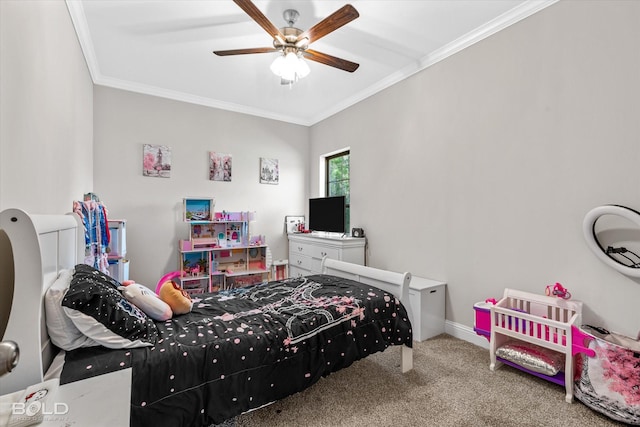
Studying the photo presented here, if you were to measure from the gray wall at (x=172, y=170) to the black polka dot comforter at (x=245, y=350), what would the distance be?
204 centimetres

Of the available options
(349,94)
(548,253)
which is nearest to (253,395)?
(548,253)

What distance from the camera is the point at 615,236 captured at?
1.93m

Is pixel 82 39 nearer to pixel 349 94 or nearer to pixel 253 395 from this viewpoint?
pixel 349 94

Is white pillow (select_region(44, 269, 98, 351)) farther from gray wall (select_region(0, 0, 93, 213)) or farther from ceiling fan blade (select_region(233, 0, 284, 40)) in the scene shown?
ceiling fan blade (select_region(233, 0, 284, 40))

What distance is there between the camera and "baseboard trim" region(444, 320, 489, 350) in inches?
104

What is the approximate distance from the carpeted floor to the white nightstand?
859 mm

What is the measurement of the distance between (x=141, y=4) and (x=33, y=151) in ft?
5.02

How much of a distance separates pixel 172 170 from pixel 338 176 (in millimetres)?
2360

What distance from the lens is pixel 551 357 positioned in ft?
6.77

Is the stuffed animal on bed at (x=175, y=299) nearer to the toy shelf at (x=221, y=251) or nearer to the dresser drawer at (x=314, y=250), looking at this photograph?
the toy shelf at (x=221, y=251)

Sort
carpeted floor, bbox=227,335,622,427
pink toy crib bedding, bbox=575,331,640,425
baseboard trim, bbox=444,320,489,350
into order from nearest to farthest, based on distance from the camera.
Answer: pink toy crib bedding, bbox=575,331,640,425 < carpeted floor, bbox=227,335,622,427 < baseboard trim, bbox=444,320,489,350

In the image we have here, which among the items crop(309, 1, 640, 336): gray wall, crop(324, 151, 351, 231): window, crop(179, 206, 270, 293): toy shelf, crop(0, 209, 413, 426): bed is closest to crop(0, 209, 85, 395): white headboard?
crop(0, 209, 413, 426): bed

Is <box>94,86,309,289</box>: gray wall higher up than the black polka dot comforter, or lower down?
higher up

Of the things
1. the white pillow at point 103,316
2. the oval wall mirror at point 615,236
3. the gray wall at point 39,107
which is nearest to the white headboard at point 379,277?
the oval wall mirror at point 615,236
